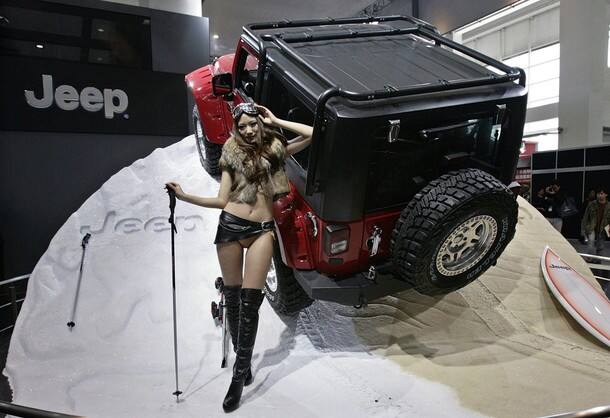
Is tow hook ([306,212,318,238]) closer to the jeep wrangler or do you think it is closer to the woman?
the jeep wrangler

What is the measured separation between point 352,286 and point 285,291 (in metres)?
0.70

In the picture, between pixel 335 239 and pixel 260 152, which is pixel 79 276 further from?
pixel 335 239

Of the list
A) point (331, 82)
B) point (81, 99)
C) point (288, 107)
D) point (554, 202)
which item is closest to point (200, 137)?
point (81, 99)

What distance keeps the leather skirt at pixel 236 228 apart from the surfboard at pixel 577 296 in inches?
106

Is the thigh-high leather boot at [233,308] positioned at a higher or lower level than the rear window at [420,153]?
lower

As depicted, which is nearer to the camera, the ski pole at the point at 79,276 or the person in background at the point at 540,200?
the ski pole at the point at 79,276

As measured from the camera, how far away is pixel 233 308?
262 cm

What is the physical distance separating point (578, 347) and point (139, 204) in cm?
452

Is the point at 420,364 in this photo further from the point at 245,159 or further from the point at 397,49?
the point at 397,49

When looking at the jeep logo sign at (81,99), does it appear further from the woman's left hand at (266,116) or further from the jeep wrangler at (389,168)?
the woman's left hand at (266,116)

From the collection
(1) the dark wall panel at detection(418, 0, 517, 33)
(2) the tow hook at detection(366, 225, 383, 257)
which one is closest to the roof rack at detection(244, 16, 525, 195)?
(2) the tow hook at detection(366, 225, 383, 257)

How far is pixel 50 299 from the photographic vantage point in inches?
152

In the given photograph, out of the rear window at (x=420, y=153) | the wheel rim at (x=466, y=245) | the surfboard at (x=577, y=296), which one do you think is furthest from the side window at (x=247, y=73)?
the surfboard at (x=577, y=296)

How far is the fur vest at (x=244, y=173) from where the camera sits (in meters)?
2.40
